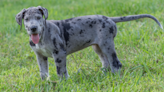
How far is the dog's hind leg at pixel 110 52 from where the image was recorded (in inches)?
190

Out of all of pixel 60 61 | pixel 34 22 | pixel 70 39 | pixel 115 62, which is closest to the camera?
pixel 34 22

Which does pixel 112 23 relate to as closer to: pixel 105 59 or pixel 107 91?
pixel 105 59

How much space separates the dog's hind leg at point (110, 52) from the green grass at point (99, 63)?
0.18m

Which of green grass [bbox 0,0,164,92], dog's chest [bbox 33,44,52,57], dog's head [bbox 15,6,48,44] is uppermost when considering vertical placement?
dog's head [bbox 15,6,48,44]

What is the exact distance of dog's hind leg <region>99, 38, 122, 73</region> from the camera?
483 centimetres

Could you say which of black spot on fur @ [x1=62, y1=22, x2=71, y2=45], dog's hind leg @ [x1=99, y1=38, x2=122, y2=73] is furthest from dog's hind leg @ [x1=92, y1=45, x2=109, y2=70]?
black spot on fur @ [x1=62, y1=22, x2=71, y2=45]

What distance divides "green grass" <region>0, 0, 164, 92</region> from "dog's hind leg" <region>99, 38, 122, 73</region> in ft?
0.59

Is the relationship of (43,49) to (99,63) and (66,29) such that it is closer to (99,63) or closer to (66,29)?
(66,29)

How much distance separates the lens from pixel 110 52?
16.1 feet

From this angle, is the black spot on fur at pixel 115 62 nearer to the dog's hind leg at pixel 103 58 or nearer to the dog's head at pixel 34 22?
the dog's hind leg at pixel 103 58

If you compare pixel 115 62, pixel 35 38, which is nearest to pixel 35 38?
pixel 35 38

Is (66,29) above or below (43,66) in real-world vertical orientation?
above

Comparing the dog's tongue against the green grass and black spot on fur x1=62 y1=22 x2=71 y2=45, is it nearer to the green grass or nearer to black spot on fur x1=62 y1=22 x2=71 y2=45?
black spot on fur x1=62 y1=22 x2=71 y2=45

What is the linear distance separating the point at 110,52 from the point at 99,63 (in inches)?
33.5
